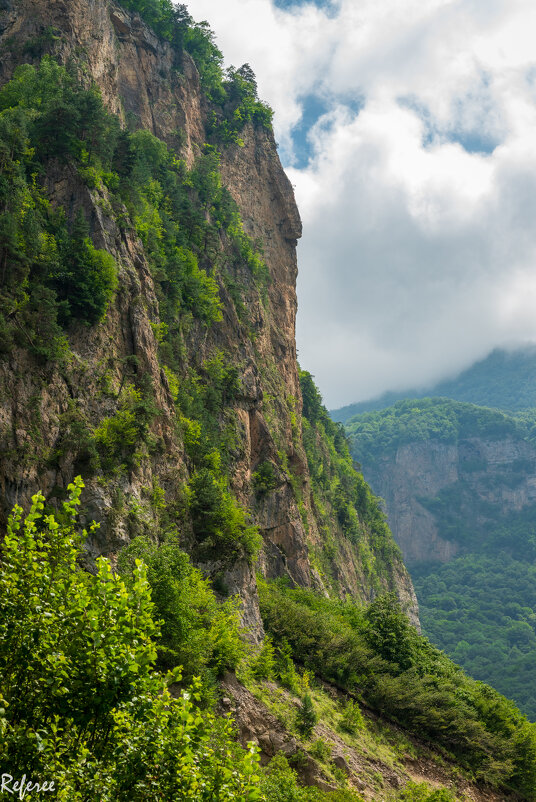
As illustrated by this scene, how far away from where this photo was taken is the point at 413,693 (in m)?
29.9

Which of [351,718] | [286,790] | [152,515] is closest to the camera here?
[286,790]

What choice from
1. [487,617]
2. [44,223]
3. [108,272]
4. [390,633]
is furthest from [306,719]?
[487,617]

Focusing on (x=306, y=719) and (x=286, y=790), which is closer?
(x=286, y=790)

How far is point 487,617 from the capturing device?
163 m

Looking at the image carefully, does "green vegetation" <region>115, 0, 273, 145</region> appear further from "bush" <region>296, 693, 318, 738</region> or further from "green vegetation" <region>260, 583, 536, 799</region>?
"bush" <region>296, 693, 318, 738</region>

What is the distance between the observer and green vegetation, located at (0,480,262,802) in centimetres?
809

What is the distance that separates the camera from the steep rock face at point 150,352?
2277 cm

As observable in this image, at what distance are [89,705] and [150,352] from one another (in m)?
23.3

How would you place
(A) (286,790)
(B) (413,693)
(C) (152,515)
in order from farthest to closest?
(B) (413,693) < (C) (152,515) < (A) (286,790)

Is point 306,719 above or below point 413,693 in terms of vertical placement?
above

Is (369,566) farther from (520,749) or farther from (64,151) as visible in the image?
(64,151)

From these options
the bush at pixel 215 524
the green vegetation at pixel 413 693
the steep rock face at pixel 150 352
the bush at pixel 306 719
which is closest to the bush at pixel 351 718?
the green vegetation at pixel 413 693

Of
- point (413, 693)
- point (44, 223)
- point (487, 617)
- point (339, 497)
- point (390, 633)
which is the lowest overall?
point (487, 617)

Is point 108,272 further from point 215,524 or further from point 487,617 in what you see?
point 487,617
